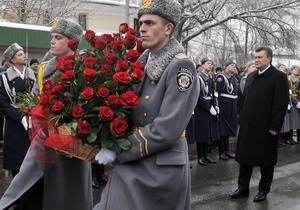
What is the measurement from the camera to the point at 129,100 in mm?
2836

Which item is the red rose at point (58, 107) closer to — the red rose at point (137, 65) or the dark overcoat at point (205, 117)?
the red rose at point (137, 65)

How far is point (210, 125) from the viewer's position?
8312 mm

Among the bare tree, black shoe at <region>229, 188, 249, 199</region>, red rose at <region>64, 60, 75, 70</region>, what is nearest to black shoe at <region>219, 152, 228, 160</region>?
black shoe at <region>229, 188, 249, 199</region>

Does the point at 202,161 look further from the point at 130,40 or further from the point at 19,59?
the point at 130,40

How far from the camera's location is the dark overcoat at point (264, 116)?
558 centimetres

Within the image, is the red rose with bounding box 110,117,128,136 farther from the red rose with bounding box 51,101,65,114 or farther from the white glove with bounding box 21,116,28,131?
the white glove with bounding box 21,116,28,131

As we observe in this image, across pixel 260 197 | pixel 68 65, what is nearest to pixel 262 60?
pixel 260 197

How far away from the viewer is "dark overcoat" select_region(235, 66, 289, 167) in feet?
18.3

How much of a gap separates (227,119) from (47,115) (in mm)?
6101

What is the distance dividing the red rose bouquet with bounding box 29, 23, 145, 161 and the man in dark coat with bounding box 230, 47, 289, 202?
2965 millimetres

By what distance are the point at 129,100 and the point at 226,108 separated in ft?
20.2

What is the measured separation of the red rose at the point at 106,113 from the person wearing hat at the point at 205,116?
539cm

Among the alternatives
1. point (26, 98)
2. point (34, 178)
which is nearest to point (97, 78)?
point (26, 98)

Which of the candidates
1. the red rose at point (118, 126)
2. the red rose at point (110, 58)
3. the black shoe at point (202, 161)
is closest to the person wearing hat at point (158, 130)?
the red rose at point (118, 126)
